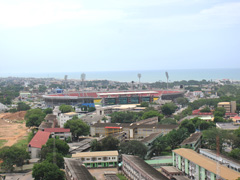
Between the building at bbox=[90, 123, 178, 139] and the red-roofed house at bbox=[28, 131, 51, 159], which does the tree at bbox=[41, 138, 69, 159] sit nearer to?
the red-roofed house at bbox=[28, 131, 51, 159]

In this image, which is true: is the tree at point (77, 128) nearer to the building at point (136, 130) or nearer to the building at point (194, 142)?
the building at point (136, 130)

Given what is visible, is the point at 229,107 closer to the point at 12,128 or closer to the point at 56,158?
the point at 12,128

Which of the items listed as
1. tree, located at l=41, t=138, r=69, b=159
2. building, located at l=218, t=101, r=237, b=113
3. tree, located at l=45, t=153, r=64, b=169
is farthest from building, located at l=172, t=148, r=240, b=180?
building, located at l=218, t=101, r=237, b=113

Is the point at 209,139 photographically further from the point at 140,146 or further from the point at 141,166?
the point at 141,166

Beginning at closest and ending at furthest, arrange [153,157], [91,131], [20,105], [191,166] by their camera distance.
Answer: [191,166] < [153,157] < [91,131] < [20,105]

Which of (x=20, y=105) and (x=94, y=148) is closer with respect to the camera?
(x=94, y=148)

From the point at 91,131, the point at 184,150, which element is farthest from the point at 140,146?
the point at 91,131

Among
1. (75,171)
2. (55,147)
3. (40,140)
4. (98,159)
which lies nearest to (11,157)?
(55,147)

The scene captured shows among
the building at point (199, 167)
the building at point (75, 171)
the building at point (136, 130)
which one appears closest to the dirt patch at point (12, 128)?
the building at point (136, 130)
